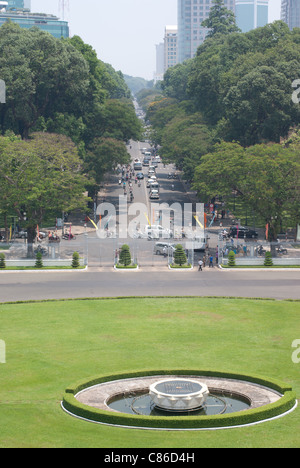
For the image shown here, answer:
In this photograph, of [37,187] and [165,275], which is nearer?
[165,275]

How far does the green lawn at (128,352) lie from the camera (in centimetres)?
2738

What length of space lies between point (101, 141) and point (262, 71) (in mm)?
25434

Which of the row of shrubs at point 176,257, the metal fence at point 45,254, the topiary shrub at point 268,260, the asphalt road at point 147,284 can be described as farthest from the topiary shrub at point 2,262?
the topiary shrub at point 268,260

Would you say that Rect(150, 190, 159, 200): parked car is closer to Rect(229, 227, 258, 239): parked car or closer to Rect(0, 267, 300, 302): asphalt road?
Rect(229, 227, 258, 239): parked car

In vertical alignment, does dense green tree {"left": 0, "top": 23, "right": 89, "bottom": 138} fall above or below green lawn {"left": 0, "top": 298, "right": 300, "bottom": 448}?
above

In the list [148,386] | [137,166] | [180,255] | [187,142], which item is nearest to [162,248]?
[180,255]

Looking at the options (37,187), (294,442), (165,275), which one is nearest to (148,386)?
Result: (294,442)

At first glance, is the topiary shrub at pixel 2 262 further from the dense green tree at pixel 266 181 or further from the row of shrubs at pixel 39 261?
the dense green tree at pixel 266 181

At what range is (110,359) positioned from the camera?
127 ft

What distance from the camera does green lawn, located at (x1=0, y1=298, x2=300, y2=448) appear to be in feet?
89.8

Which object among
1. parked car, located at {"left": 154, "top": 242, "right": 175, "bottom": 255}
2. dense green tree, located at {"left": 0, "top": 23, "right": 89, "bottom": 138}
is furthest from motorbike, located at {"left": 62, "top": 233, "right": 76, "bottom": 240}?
dense green tree, located at {"left": 0, "top": 23, "right": 89, "bottom": 138}

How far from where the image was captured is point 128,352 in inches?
1572

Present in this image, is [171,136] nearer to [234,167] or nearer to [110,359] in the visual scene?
[234,167]

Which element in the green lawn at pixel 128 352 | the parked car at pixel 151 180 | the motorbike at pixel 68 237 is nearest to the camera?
the green lawn at pixel 128 352
